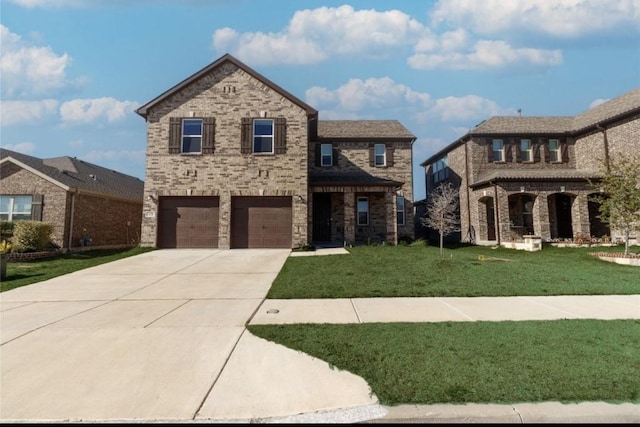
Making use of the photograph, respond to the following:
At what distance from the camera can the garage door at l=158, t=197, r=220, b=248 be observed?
54.1ft

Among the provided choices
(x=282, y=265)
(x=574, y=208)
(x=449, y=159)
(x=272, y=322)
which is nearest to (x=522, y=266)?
(x=282, y=265)

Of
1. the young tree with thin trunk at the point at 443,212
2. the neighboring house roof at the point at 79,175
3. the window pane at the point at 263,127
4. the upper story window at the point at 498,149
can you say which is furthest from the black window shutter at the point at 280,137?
the upper story window at the point at 498,149

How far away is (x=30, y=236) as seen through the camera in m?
14.3

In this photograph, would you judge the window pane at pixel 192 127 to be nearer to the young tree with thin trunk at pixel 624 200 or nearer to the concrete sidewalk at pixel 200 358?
the concrete sidewalk at pixel 200 358

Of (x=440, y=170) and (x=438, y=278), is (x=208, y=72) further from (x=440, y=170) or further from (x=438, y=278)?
(x=440, y=170)

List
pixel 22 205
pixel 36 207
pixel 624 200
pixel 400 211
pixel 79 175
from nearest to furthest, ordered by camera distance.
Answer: pixel 624 200 → pixel 36 207 → pixel 22 205 → pixel 79 175 → pixel 400 211

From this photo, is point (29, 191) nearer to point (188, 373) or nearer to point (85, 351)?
point (85, 351)

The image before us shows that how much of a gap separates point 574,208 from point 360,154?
12.3m

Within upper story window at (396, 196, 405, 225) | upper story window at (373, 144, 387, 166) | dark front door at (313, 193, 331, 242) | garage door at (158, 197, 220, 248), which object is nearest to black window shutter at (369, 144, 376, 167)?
upper story window at (373, 144, 387, 166)

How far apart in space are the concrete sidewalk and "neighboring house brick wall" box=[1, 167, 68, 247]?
925 centimetres

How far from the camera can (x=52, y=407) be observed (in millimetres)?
3189

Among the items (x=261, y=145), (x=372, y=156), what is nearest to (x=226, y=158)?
(x=261, y=145)

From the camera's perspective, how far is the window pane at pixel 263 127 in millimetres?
17000

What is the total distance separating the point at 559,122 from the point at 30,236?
29959mm
